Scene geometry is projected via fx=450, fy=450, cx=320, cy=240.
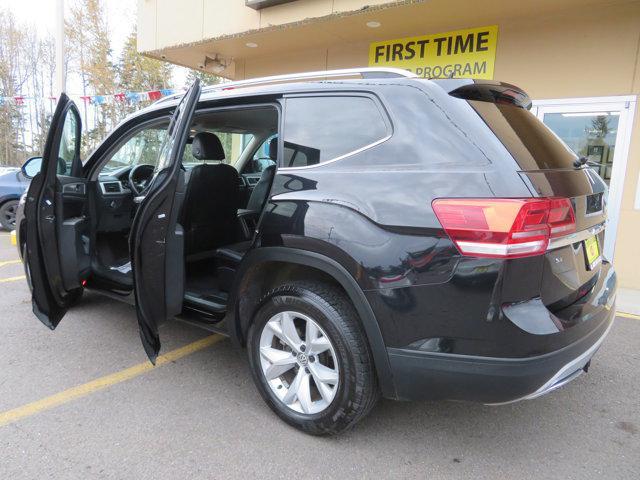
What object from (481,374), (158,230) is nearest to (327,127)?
(158,230)

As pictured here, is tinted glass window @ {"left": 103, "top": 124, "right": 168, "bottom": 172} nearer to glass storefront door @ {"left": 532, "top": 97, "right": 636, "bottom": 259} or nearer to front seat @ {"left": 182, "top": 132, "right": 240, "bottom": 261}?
front seat @ {"left": 182, "top": 132, "right": 240, "bottom": 261}

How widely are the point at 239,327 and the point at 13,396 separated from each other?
146 cm

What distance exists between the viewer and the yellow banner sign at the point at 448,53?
646 cm

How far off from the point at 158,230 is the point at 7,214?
8.43 meters

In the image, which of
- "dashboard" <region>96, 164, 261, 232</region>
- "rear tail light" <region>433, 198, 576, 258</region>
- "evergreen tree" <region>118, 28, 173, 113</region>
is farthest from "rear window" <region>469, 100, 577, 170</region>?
"evergreen tree" <region>118, 28, 173, 113</region>

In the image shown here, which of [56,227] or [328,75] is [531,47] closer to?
[328,75]

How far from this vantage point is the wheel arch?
2.10 metres

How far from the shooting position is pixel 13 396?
109 inches

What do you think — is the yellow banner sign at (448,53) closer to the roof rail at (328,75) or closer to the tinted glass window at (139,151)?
the tinted glass window at (139,151)

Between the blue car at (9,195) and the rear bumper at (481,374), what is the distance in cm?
956

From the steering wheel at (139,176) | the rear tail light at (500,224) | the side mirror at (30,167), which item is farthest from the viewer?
the steering wheel at (139,176)

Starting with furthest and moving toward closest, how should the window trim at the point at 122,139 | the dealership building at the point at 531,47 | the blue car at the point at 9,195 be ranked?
1. the blue car at the point at 9,195
2. the dealership building at the point at 531,47
3. the window trim at the point at 122,139

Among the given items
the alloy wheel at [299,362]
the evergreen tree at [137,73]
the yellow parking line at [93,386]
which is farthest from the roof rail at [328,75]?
the evergreen tree at [137,73]

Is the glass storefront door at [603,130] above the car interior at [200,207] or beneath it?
above
